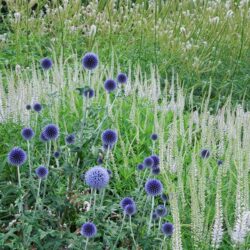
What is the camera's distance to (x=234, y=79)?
661 cm

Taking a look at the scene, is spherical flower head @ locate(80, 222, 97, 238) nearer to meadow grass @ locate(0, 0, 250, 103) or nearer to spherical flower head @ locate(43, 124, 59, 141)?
spherical flower head @ locate(43, 124, 59, 141)

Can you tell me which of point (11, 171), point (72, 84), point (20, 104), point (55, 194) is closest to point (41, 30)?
point (72, 84)

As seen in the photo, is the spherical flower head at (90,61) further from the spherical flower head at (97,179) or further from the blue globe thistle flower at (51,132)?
the spherical flower head at (97,179)

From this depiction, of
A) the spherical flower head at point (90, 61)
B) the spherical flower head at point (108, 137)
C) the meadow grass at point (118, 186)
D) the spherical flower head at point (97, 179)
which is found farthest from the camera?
the spherical flower head at point (90, 61)

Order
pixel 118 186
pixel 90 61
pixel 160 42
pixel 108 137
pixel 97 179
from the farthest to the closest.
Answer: pixel 160 42
pixel 118 186
pixel 90 61
pixel 108 137
pixel 97 179

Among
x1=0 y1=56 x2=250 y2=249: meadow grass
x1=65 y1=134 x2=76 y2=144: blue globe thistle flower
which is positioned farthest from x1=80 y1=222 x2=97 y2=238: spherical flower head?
x1=65 y1=134 x2=76 y2=144: blue globe thistle flower

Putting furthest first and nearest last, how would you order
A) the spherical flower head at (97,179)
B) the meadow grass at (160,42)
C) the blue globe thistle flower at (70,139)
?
the meadow grass at (160,42) < the blue globe thistle flower at (70,139) < the spherical flower head at (97,179)

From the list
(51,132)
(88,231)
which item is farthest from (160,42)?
(88,231)

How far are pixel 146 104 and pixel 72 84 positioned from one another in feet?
1.92

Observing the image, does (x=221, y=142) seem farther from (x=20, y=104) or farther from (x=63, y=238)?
(x=63, y=238)

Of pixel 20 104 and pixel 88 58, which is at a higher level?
pixel 88 58

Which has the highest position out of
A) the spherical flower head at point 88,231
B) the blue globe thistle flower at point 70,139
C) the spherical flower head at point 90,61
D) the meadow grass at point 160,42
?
the spherical flower head at point 90,61

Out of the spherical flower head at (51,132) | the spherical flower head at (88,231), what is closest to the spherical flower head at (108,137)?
the spherical flower head at (51,132)

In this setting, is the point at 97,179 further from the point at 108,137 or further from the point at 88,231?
the point at 108,137
